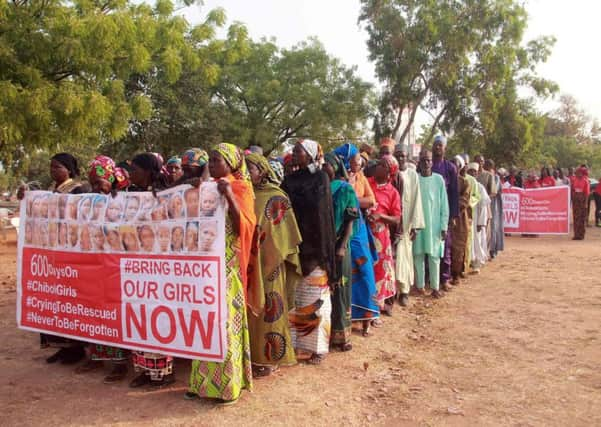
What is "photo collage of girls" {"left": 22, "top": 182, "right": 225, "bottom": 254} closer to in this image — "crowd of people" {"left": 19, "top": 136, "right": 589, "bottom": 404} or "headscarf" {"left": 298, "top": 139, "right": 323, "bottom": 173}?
"crowd of people" {"left": 19, "top": 136, "right": 589, "bottom": 404}

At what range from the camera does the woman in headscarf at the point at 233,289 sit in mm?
3721

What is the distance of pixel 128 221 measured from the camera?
4.11 metres

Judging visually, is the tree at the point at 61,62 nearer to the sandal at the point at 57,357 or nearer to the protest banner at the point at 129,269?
the protest banner at the point at 129,269

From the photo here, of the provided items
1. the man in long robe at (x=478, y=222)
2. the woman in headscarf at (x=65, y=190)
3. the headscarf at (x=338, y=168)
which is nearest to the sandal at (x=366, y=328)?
the headscarf at (x=338, y=168)

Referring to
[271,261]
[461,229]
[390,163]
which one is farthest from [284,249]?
[461,229]

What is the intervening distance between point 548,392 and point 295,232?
225 centimetres

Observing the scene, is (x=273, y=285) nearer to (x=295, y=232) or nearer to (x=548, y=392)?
(x=295, y=232)

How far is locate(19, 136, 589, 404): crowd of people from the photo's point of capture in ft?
12.6

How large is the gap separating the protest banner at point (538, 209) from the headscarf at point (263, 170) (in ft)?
37.7

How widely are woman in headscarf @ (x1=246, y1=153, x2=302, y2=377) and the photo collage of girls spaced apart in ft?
1.91

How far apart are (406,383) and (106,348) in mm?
2481

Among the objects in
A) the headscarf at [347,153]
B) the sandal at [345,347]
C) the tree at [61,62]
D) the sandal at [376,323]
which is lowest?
the sandal at [345,347]

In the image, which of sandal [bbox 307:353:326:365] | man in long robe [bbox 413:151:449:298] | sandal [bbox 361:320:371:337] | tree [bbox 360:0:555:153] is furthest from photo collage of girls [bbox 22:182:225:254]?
tree [bbox 360:0:555:153]

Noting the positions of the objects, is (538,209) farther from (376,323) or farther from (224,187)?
(224,187)
